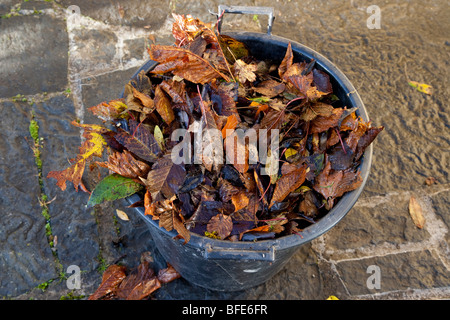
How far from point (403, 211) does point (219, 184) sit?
4.32ft

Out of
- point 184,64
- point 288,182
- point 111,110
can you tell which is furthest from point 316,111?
point 111,110

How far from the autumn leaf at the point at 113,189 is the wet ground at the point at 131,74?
2.54 ft

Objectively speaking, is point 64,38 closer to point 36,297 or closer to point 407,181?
point 36,297

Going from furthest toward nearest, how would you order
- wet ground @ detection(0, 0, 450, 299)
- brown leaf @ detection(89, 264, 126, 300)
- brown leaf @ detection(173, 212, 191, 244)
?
wet ground @ detection(0, 0, 450, 299) → brown leaf @ detection(89, 264, 126, 300) → brown leaf @ detection(173, 212, 191, 244)

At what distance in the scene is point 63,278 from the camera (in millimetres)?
1923

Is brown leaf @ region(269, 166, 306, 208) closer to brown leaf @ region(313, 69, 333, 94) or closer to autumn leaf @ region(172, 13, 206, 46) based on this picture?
brown leaf @ region(313, 69, 333, 94)

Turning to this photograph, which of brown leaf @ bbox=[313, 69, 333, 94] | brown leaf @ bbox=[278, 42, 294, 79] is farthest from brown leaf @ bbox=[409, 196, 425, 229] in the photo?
brown leaf @ bbox=[278, 42, 294, 79]

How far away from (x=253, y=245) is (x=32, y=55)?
6.94 ft

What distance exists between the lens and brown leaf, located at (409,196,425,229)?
2084 millimetres

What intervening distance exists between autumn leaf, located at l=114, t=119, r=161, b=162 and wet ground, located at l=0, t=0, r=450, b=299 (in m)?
0.83

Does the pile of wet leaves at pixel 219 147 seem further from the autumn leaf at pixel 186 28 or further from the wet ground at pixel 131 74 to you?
the wet ground at pixel 131 74

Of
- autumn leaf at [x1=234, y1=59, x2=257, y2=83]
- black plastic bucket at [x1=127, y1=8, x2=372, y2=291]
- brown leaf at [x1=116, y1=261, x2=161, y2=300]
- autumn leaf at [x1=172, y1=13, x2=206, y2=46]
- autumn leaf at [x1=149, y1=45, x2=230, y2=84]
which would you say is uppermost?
autumn leaf at [x1=172, y1=13, x2=206, y2=46]

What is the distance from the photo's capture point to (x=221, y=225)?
1304 mm

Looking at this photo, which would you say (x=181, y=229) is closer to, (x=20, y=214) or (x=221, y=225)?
(x=221, y=225)
